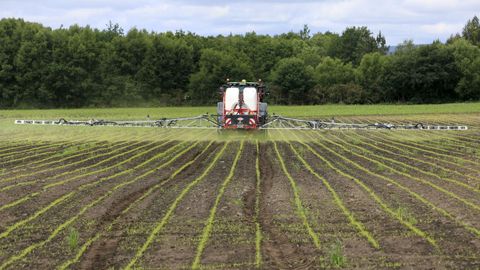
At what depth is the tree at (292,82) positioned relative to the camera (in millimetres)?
75750

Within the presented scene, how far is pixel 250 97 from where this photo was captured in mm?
28641

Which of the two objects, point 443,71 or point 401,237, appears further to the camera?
point 443,71

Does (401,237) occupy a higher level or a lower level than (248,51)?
lower

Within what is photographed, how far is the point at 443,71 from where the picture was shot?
241 feet

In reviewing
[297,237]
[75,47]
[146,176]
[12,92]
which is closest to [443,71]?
[75,47]

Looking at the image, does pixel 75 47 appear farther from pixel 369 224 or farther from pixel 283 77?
pixel 369 224

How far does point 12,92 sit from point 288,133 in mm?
44491

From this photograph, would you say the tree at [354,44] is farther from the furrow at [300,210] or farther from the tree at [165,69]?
the furrow at [300,210]

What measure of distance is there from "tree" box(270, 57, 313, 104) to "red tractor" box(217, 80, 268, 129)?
47.1m

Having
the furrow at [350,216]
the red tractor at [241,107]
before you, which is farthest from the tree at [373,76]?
the furrow at [350,216]

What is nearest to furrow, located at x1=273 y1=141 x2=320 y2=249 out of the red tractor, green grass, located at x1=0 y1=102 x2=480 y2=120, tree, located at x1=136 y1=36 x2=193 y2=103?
the red tractor

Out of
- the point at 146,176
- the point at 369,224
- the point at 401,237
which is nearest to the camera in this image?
the point at 401,237

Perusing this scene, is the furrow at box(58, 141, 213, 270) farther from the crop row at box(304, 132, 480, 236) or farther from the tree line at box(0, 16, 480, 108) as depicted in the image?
the tree line at box(0, 16, 480, 108)

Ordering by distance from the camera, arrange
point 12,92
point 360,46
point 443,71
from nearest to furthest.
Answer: point 12,92 → point 443,71 → point 360,46
